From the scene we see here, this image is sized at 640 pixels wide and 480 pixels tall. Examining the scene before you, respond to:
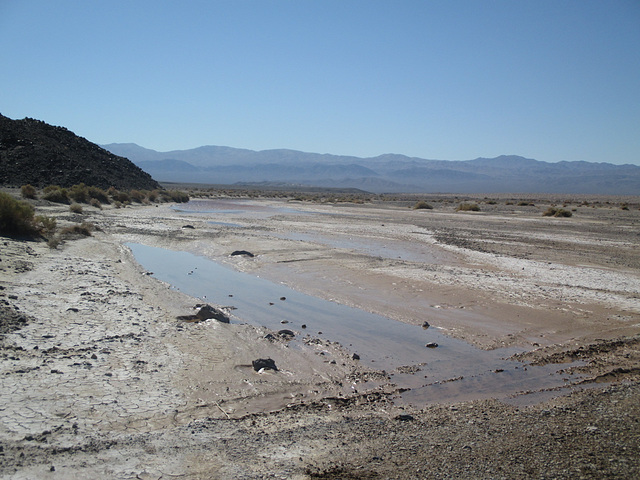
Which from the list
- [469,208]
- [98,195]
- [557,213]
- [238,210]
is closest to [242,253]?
[238,210]

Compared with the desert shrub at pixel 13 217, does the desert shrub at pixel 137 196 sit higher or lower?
higher

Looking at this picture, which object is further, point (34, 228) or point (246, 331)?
point (34, 228)

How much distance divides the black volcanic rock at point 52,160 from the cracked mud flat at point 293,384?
30159 mm

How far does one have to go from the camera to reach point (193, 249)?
20.3 m

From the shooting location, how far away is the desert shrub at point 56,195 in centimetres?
3378

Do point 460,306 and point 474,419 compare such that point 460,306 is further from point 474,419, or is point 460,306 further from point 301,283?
point 474,419

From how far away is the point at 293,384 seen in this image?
22.9 feet

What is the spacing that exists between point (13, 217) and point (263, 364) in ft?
41.7

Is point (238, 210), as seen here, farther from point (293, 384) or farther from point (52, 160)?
point (293, 384)

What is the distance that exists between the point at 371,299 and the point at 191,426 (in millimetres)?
7751

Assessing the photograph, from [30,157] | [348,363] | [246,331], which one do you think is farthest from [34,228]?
[30,157]

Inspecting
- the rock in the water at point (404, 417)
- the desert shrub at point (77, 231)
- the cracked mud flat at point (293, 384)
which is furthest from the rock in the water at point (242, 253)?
the rock in the water at point (404, 417)

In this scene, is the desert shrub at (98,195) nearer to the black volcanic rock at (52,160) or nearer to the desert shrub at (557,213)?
the black volcanic rock at (52,160)

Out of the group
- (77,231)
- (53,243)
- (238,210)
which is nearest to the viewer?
(53,243)
